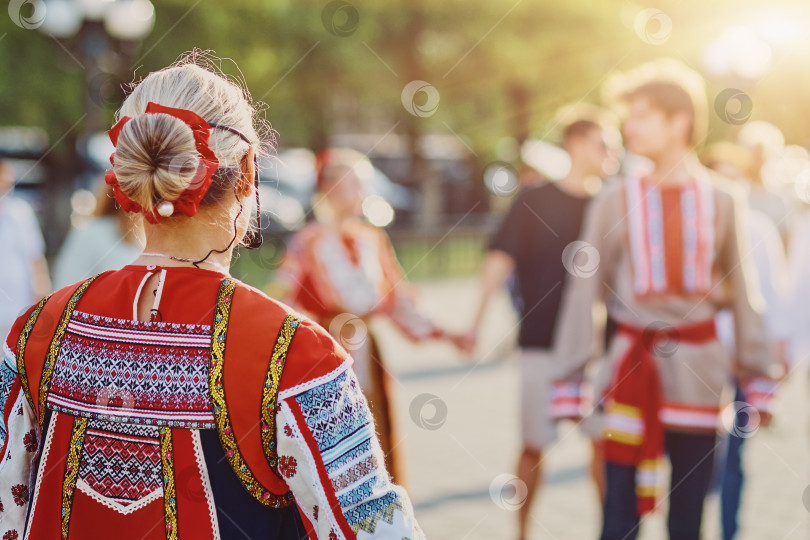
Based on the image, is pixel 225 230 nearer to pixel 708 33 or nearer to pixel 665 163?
pixel 665 163

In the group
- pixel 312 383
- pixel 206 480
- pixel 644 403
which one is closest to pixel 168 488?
pixel 206 480

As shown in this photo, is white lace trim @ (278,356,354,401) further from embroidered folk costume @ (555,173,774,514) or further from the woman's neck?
embroidered folk costume @ (555,173,774,514)

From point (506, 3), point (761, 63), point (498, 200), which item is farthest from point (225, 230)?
point (498, 200)

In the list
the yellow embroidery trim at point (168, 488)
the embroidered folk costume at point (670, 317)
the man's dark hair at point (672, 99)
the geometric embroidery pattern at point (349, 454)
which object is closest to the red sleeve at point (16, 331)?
the yellow embroidery trim at point (168, 488)

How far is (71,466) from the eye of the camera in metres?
1.86

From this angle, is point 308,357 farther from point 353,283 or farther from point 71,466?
point 353,283

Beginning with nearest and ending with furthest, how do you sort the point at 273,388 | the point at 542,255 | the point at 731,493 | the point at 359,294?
the point at 273,388 → the point at 731,493 → the point at 359,294 → the point at 542,255

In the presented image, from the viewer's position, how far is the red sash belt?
3717mm

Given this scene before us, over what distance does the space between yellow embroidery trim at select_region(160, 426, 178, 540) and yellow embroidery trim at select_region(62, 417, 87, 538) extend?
167 millimetres

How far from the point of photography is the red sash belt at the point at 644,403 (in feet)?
12.2

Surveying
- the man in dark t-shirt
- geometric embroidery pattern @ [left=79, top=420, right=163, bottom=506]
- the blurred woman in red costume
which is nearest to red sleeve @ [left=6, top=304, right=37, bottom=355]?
geometric embroidery pattern @ [left=79, top=420, right=163, bottom=506]

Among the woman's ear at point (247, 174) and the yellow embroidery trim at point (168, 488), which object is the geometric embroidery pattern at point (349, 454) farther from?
the woman's ear at point (247, 174)

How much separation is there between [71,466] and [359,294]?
3251 mm

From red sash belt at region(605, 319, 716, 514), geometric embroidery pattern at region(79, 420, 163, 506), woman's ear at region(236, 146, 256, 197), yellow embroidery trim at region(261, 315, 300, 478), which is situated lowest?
red sash belt at region(605, 319, 716, 514)
